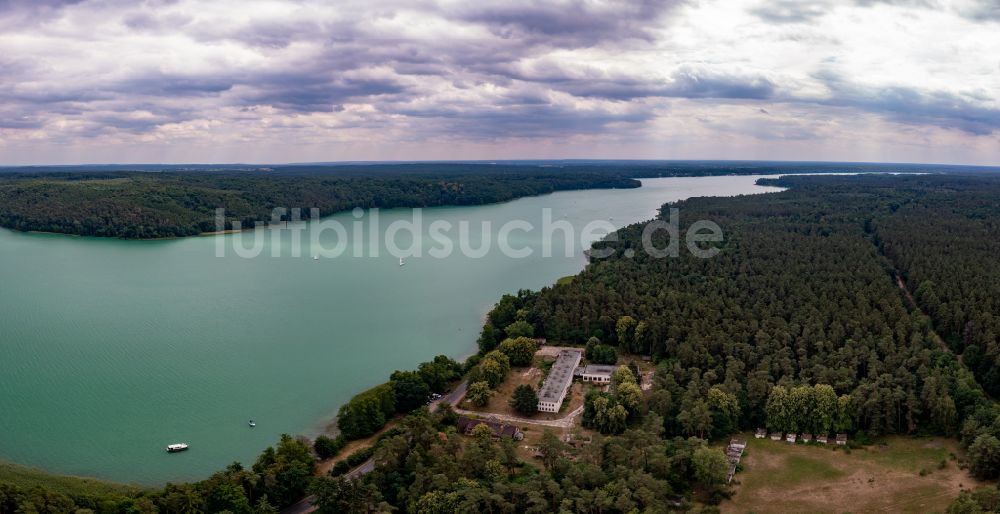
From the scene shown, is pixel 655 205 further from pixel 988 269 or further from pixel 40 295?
pixel 40 295

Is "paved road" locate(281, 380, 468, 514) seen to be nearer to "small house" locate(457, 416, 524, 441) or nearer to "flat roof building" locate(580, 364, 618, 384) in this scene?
"small house" locate(457, 416, 524, 441)

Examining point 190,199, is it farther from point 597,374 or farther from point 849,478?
point 849,478

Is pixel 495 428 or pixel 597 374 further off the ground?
pixel 597 374

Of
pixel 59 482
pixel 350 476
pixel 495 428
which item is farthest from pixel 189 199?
pixel 350 476

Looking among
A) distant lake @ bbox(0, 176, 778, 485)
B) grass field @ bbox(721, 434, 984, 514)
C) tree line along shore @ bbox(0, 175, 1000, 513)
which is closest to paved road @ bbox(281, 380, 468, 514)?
tree line along shore @ bbox(0, 175, 1000, 513)

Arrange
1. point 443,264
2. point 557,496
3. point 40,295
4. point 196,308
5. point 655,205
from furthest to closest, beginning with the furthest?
1. point 655,205
2. point 443,264
3. point 40,295
4. point 196,308
5. point 557,496

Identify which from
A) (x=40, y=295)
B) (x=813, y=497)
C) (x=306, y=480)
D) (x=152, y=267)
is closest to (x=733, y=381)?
(x=813, y=497)
